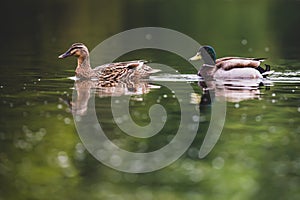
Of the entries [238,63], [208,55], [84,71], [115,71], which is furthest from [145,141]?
[208,55]

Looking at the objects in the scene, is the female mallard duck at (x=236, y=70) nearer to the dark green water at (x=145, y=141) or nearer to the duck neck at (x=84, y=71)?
the dark green water at (x=145, y=141)

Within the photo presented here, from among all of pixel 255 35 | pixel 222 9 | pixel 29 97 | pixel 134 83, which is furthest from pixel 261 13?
pixel 29 97

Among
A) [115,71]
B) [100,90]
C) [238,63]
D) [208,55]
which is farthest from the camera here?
[208,55]

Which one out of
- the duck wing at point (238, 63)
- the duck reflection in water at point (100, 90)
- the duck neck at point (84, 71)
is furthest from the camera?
the duck wing at point (238, 63)

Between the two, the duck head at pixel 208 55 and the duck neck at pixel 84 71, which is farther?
the duck head at pixel 208 55

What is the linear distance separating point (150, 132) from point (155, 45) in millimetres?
12566

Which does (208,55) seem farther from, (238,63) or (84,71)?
(84,71)

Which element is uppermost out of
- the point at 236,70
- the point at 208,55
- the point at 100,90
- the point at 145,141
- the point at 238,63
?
the point at 208,55

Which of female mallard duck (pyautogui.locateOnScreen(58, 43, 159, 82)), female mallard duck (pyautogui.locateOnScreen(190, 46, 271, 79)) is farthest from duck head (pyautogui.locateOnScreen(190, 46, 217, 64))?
female mallard duck (pyautogui.locateOnScreen(58, 43, 159, 82))

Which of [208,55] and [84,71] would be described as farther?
[208,55]

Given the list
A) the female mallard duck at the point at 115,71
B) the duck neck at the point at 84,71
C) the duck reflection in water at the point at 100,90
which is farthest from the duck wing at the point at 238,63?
the duck neck at the point at 84,71

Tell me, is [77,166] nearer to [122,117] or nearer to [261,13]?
[122,117]

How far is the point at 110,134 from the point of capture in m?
11.5

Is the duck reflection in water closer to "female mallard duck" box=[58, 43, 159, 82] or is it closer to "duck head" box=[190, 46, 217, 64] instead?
"female mallard duck" box=[58, 43, 159, 82]
